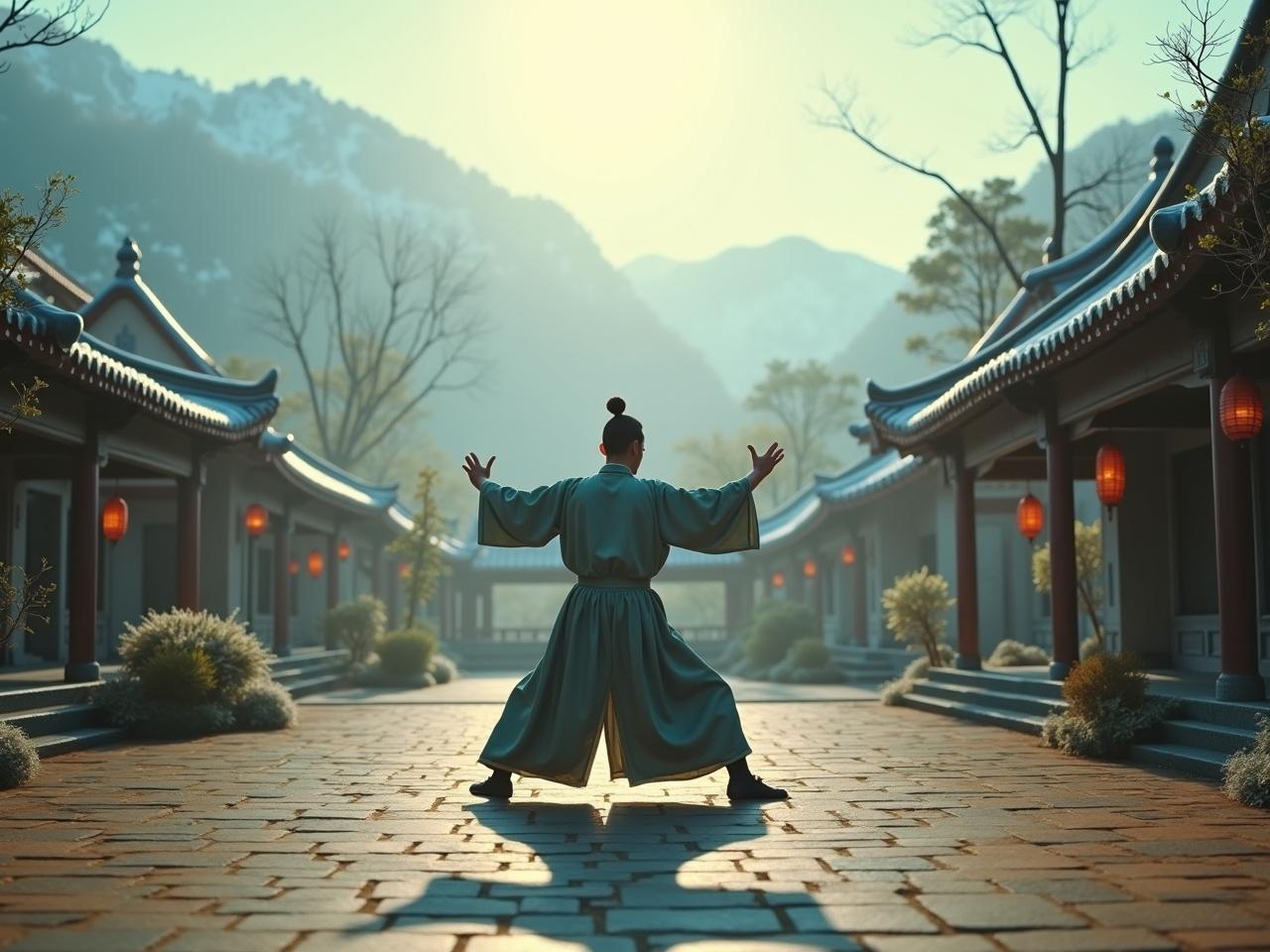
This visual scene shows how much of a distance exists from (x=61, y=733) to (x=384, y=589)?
2251cm

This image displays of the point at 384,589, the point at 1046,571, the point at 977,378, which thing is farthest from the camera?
the point at 384,589

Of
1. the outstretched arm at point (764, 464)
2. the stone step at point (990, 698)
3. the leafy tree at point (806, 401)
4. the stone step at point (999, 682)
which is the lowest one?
the stone step at point (990, 698)

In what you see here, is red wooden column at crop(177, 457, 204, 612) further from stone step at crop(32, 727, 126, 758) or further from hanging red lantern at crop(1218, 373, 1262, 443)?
hanging red lantern at crop(1218, 373, 1262, 443)

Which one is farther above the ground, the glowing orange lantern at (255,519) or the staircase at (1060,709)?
Result: the glowing orange lantern at (255,519)

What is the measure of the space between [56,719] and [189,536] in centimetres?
463

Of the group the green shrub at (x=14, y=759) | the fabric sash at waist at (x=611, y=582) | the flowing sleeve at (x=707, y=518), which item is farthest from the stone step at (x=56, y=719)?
the flowing sleeve at (x=707, y=518)

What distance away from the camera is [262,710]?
11562 millimetres

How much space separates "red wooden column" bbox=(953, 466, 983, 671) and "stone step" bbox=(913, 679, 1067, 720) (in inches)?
17.4

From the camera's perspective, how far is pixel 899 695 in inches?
584

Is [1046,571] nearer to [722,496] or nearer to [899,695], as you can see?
[899,695]

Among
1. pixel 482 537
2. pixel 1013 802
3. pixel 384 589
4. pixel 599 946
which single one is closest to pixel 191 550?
pixel 482 537

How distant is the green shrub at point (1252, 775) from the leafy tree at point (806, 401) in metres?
42.0

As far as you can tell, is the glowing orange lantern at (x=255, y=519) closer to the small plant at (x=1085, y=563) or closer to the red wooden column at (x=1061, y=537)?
the small plant at (x=1085, y=563)

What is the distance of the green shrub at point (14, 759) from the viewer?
721 centimetres
